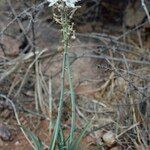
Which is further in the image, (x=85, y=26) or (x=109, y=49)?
(x=85, y=26)

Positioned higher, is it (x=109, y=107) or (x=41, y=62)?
(x=41, y=62)

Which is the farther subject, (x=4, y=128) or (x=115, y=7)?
(x=115, y=7)

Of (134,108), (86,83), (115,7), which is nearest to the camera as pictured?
(134,108)

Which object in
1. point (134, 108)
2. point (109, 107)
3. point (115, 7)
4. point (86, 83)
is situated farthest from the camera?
point (115, 7)

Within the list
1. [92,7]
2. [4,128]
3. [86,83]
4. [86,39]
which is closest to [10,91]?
[4,128]

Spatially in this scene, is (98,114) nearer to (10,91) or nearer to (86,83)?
(86,83)

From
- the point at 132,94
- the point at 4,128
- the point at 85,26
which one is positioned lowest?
the point at 4,128

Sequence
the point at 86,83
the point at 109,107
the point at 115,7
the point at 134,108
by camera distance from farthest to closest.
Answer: the point at 115,7
the point at 86,83
the point at 109,107
the point at 134,108

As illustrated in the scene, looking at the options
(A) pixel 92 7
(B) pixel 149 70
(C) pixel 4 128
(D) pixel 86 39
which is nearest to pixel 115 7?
(A) pixel 92 7

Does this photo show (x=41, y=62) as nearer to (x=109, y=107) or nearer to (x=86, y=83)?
(x=86, y=83)
